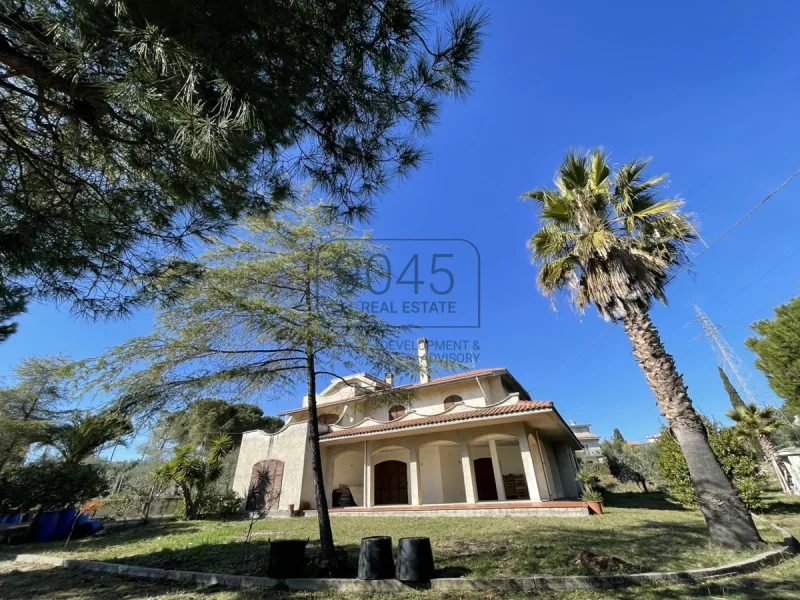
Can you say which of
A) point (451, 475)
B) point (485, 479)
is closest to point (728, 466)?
point (485, 479)

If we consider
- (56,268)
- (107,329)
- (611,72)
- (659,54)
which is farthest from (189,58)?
(659,54)

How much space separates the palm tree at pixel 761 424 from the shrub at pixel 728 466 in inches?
339

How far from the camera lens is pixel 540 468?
1326 centimetres

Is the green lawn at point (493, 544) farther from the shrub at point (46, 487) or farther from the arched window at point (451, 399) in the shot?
the arched window at point (451, 399)

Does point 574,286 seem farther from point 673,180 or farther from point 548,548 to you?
point 548,548

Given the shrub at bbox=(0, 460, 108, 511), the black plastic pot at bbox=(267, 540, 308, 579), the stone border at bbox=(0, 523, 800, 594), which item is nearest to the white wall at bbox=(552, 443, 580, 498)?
the stone border at bbox=(0, 523, 800, 594)

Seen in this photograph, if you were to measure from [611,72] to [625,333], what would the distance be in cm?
730

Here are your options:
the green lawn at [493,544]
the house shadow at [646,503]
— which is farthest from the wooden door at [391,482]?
the house shadow at [646,503]

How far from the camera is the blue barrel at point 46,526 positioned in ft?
39.1

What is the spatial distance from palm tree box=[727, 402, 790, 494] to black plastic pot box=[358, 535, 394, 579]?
20928 mm

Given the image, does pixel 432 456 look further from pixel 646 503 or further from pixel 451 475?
pixel 646 503

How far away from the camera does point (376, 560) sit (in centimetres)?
A: 486

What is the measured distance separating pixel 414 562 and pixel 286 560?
6.74ft

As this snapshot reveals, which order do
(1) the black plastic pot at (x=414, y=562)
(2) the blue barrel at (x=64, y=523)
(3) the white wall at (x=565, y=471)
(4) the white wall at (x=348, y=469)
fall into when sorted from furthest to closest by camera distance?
(4) the white wall at (x=348, y=469)
(3) the white wall at (x=565, y=471)
(2) the blue barrel at (x=64, y=523)
(1) the black plastic pot at (x=414, y=562)
